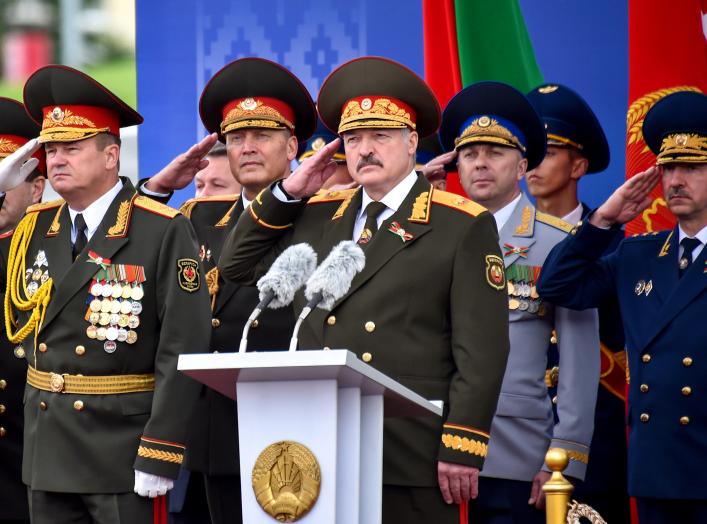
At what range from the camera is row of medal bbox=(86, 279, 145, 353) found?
4418 millimetres

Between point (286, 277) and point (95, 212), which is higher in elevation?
point (95, 212)

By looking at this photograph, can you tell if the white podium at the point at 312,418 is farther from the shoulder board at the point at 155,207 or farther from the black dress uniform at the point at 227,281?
the shoulder board at the point at 155,207

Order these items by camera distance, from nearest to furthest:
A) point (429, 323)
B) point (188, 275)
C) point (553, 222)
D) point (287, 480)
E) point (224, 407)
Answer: point (287, 480) < point (429, 323) < point (188, 275) < point (224, 407) < point (553, 222)

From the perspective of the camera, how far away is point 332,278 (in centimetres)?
323

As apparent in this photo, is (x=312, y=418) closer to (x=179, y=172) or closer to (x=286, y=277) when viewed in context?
(x=286, y=277)

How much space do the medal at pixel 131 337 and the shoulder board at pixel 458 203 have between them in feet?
3.51

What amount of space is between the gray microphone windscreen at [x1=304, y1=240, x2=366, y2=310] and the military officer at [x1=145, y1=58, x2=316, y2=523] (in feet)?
4.87

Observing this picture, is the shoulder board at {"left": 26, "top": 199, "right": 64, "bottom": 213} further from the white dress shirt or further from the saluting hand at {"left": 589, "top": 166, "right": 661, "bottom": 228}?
the saluting hand at {"left": 589, "top": 166, "right": 661, "bottom": 228}

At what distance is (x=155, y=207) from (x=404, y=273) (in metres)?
0.99

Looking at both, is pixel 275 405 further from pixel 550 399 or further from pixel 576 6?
pixel 576 6

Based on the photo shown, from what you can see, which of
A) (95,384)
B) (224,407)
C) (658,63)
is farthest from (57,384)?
(658,63)

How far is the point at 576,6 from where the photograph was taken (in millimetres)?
6445

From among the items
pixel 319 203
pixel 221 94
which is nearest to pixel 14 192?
pixel 221 94

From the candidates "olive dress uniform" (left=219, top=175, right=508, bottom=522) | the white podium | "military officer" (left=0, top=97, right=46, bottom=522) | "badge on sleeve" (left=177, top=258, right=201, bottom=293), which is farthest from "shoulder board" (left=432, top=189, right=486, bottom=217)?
"military officer" (left=0, top=97, right=46, bottom=522)
